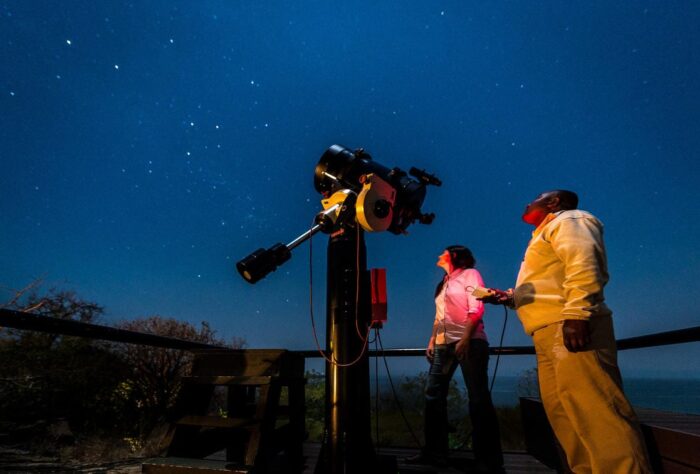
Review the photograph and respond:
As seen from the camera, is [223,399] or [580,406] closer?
[580,406]

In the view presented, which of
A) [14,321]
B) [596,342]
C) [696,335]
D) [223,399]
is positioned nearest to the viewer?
[14,321]

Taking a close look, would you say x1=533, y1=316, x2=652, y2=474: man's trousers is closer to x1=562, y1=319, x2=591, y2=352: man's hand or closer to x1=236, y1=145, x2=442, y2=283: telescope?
x1=562, y1=319, x2=591, y2=352: man's hand

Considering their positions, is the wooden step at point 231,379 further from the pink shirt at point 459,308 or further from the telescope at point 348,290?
the pink shirt at point 459,308

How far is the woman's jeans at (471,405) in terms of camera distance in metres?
2.62

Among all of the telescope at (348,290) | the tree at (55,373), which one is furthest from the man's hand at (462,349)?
the tree at (55,373)

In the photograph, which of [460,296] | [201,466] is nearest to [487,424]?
[460,296]

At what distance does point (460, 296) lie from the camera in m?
3.09

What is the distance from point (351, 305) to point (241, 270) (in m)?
0.58

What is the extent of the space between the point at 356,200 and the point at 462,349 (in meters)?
1.69

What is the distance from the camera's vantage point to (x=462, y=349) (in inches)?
111

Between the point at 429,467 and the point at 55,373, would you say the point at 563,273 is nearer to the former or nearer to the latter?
the point at 429,467

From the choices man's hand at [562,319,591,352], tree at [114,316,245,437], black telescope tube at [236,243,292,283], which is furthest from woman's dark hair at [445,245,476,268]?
tree at [114,316,245,437]

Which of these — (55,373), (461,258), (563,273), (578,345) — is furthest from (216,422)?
(55,373)

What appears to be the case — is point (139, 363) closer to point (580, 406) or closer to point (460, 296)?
point (460, 296)
